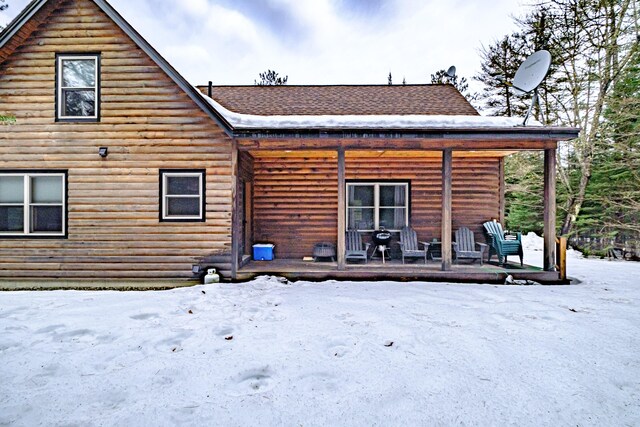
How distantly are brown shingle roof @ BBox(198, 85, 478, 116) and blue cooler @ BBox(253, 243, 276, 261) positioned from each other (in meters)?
3.68

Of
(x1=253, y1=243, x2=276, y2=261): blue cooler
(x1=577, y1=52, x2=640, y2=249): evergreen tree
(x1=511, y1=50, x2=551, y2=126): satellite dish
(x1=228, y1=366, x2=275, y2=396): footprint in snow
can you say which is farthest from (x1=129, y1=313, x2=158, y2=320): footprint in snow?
(x1=577, y1=52, x2=640, y2=249): evergreen tree

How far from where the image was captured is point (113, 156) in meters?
6.46

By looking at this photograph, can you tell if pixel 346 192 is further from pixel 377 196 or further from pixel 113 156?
pixel 113 156

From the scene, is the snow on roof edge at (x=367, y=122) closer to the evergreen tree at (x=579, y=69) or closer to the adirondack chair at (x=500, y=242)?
the adirondack chair at (x=500, y=242)

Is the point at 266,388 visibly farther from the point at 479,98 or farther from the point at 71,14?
the point at 479,98

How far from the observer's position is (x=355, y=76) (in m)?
35.3

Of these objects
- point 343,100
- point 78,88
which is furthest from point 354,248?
point 78,88

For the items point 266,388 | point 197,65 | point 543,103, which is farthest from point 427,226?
point 197,65

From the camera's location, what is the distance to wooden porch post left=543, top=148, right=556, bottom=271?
252 inches

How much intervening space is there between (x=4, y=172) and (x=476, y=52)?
2047 centimetres

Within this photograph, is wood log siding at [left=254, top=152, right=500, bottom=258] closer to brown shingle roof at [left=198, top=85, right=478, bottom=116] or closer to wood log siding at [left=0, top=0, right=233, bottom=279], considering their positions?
brown shingle roof at [left=198, top=85, right=478, bottom=116]

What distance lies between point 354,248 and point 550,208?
4.21 m

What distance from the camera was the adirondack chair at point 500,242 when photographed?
23.4ft

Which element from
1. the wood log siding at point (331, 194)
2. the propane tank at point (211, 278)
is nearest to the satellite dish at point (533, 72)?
the wood log siding at point (331, 194)
